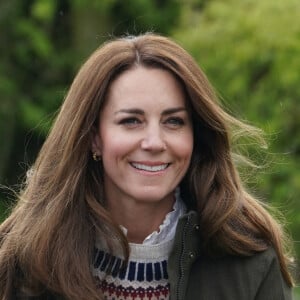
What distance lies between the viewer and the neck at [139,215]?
4.38 m

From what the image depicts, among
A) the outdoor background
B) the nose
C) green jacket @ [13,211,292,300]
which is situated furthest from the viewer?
the outdoor background

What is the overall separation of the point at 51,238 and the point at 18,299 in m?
0.25

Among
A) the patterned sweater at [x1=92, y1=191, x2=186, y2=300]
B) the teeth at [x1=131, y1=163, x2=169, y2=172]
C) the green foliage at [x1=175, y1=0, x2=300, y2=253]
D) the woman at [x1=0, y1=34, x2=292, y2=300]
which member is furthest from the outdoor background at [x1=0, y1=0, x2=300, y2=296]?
the teeth at [x1=131, y1=163, x2=169, y2=172]

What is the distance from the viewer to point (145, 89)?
13.8ft

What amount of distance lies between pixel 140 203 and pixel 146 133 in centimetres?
31

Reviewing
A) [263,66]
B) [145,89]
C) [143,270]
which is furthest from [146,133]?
[263,66]

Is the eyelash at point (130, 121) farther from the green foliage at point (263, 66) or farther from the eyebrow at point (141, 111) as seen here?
the green foliage at point (263, 66)

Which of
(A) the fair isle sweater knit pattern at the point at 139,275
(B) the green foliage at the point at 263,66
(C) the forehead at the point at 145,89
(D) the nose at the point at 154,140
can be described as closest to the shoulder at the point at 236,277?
(A) the fair isle sweater knit pattern at the point at 139,275

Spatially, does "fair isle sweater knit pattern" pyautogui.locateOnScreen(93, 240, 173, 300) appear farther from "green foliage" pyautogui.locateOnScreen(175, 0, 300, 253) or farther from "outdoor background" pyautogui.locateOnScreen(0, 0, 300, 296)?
"green foliage" pyautogui.locateOnScreen(175, 0, 300, 253)

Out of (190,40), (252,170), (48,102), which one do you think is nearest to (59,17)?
(48,102)

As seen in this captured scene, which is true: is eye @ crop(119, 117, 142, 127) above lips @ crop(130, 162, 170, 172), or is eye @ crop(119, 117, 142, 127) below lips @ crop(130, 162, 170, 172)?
above

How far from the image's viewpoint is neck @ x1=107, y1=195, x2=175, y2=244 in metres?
4.38

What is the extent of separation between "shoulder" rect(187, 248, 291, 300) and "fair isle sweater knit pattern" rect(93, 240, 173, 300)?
11cm

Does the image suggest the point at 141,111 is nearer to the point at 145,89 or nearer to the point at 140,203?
the point at 145,89
